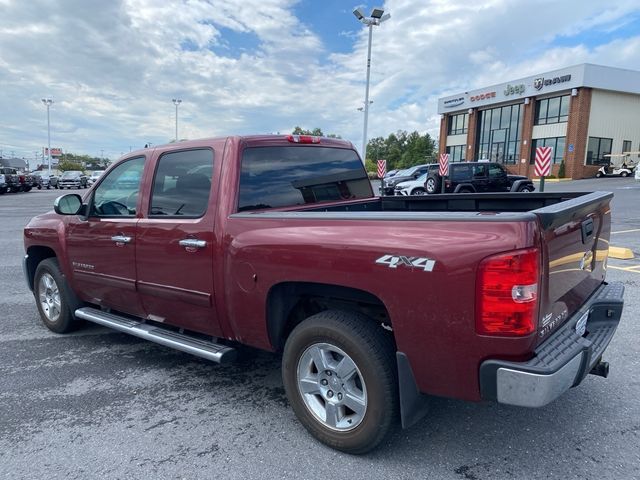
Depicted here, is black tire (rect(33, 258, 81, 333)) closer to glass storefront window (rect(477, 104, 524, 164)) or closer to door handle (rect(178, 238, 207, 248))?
door handle (rect(178, 238, 207, 248))

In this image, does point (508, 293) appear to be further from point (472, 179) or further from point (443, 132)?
point (443, 132)

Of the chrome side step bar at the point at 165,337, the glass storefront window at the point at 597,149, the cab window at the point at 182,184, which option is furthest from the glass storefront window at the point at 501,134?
the chrome side step bar at the point at 165,337

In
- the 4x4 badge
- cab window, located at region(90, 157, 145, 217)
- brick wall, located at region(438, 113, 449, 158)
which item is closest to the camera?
the 4x4 badge

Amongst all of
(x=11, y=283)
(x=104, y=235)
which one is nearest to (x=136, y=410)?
(x=104, y=235)

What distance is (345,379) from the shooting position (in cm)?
277

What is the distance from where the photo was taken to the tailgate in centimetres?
232

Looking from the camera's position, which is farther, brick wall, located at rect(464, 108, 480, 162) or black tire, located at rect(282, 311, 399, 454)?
brick wall, located at rect(464, 108, 480, 162)

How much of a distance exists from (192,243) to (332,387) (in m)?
1.38

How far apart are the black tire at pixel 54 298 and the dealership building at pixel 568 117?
1569 inches

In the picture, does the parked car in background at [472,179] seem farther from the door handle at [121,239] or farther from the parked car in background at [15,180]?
the parked car in background at [15,180]

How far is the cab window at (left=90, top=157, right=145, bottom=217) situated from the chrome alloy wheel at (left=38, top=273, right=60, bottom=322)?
1.15 metres

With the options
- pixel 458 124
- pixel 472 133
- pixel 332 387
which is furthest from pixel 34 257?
pixel 458 124

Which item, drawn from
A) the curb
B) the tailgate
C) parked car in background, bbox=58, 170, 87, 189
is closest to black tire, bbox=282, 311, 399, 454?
the tailgate

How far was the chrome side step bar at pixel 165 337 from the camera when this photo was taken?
3.29 meters
